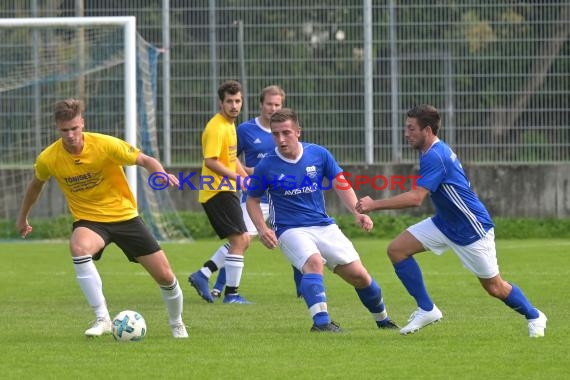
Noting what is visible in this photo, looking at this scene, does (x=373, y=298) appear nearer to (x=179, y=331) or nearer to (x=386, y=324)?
(x=386, y=324)

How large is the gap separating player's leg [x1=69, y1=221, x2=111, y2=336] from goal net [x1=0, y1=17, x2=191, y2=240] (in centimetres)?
937

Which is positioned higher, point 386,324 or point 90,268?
point 90,268

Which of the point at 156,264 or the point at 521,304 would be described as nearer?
the point at 521,304

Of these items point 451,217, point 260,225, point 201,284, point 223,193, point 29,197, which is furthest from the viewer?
point 223,193

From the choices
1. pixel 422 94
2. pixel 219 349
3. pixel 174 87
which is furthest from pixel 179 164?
pixel 219 349

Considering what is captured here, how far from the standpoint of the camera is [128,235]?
352 inches

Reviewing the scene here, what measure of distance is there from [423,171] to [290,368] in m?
2.07

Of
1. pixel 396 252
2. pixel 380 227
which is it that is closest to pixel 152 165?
pixel 396 252

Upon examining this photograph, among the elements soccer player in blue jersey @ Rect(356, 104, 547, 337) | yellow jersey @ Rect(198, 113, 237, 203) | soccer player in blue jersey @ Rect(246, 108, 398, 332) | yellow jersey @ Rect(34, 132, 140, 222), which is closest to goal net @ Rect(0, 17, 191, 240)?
yellow jersey @ Rect(198, 113, 237, 203)

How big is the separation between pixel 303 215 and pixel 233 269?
9.54 feet

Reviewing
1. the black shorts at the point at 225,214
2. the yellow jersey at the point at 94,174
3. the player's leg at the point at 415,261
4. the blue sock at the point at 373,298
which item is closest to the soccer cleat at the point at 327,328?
the blue sock at the point at 373,298

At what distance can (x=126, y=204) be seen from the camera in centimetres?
918

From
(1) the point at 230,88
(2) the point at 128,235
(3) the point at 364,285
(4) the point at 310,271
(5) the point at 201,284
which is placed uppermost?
(1) the point at 230,88

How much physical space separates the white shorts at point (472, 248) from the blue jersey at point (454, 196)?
0.05m
